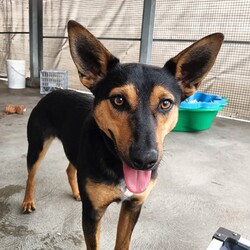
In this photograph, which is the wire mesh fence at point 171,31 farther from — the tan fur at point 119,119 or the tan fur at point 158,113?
the tan fur at point 119,119

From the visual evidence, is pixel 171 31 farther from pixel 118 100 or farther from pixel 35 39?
pixel 118 100

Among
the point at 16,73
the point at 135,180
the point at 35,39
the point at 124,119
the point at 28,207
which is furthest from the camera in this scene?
the point at 35,39

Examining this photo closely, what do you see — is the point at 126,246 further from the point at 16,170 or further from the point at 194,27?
the point at 194,27

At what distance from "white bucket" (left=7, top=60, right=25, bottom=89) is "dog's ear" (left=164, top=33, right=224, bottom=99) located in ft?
24.2

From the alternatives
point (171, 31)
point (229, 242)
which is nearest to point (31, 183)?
point (229, 242)

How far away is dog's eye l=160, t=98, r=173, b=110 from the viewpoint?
149cm

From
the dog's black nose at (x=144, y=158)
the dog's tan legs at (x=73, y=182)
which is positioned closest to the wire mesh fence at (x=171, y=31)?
the dog's tan legs at (x=73, y=182)

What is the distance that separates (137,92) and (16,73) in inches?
303

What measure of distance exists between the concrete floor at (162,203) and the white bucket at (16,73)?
176 inches

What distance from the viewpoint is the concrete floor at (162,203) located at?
7.20ft

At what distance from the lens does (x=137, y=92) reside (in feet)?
4.74

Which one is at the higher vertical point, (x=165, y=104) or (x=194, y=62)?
(x=194, y=62)

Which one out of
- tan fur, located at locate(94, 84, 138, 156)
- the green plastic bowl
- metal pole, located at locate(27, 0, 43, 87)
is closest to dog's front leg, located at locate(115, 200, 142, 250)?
tan fur, located at locate(94, 84, 138, 156)

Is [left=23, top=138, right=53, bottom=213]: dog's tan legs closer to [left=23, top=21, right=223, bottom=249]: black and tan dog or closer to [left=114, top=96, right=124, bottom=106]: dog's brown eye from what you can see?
[left=23, top=21, right=223, bottom=249]: black and tan dog
